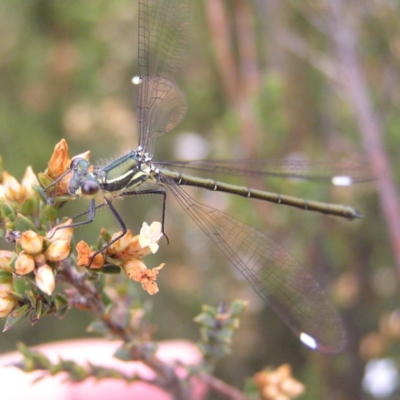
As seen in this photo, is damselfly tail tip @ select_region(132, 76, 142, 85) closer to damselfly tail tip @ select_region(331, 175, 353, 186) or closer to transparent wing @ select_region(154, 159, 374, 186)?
transparent wing @ select_region(154, 159, 374, 186)

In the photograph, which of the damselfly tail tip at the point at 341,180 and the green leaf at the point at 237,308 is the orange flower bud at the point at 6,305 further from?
the damselfly tail tip at the point at 341,180

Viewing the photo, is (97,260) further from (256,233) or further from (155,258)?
(155,258)

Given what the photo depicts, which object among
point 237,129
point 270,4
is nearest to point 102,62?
point 270,4

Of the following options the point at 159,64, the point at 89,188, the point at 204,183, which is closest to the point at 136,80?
the point at 159,64

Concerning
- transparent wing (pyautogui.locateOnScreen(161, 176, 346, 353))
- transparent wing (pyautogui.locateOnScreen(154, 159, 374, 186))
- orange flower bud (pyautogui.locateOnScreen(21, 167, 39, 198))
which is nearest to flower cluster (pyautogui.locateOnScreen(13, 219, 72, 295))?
orange flower bud (pyautogui.locateOnScreen(21, 167, 39, 198))

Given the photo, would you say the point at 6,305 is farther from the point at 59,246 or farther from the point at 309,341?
the point at 309,341
